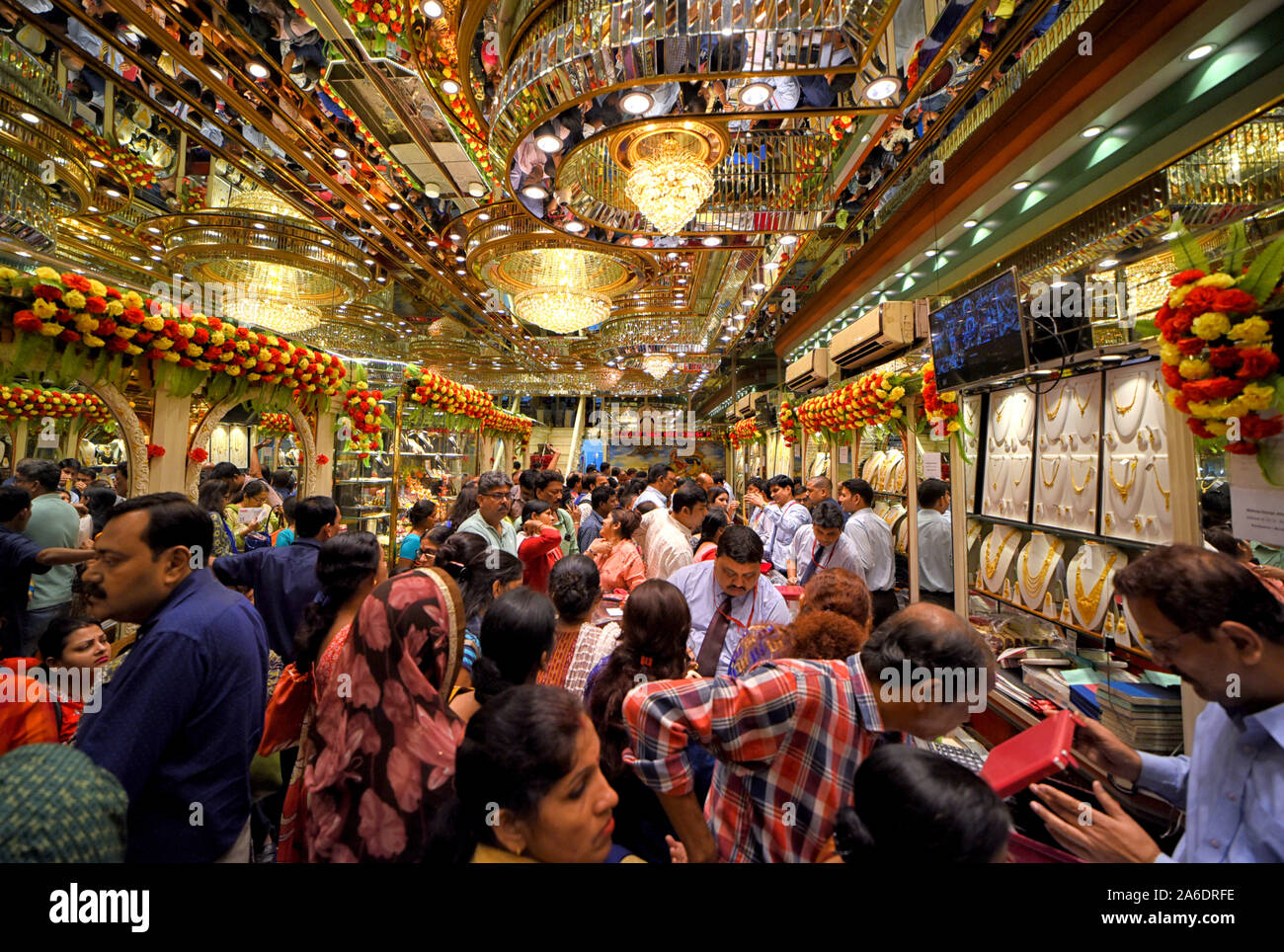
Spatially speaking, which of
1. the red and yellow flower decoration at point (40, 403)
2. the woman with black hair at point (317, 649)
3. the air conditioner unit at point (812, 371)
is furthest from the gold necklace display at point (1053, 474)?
the red and yellow flower decoration at point (40, 403)

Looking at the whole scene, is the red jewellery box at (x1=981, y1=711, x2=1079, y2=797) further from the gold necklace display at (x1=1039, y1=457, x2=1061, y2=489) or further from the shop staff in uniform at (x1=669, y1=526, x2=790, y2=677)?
the gold necklace display at (x1=1039, y1=457, x2=1061, y2=489)

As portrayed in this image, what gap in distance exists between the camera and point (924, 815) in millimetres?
865

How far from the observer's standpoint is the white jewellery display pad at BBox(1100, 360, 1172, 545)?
2504 mm

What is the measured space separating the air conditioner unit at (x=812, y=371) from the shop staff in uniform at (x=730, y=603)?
5.08m

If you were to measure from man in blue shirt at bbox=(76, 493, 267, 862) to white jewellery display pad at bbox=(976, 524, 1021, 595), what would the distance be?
13.3 feet

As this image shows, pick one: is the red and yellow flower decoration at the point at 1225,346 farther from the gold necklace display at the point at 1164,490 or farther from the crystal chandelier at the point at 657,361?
the crystal chandelier at the point at 657,361

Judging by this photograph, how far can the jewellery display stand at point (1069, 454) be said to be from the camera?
9.64ft

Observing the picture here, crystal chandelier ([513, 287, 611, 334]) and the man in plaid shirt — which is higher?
crystal chandelier ([513, 287, 611, 334])

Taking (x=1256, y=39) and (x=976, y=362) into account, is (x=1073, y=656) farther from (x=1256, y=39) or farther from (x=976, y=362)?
(x=1256, y=39)

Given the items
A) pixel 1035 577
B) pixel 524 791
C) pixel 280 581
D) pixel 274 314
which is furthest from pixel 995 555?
pixel 274 314

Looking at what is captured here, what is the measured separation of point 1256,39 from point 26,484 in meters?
7.63

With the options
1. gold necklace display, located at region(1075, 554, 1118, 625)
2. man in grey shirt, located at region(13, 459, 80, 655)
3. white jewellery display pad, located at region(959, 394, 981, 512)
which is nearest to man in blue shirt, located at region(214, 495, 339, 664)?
man in grey shirt, located at region(13, 459, 80, 655)

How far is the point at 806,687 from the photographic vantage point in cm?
134
